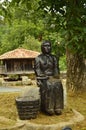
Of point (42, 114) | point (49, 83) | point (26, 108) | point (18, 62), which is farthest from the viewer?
point (18, 62)

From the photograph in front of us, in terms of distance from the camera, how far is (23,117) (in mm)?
7594

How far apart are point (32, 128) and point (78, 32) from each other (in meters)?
2.24

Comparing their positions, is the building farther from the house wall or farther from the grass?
the grass

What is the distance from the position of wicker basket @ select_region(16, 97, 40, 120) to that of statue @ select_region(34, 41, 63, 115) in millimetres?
439

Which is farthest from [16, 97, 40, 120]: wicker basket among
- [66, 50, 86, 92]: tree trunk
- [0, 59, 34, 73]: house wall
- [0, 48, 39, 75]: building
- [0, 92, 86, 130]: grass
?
[0, 59, 34, 73]: house wall

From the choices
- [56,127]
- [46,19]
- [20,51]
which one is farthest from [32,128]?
[20,51]

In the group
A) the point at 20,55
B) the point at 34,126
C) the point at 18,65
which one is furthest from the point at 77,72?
the point at 18,65

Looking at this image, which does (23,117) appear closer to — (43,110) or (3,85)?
(43,110)

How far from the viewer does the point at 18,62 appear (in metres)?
30.8

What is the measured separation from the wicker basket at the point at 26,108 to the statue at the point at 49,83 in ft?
1.44

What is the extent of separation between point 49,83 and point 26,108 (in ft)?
2.79

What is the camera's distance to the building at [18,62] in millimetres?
30016

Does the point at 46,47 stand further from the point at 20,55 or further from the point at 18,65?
the point at 18,65

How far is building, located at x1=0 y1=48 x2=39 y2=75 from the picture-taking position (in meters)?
30.0
